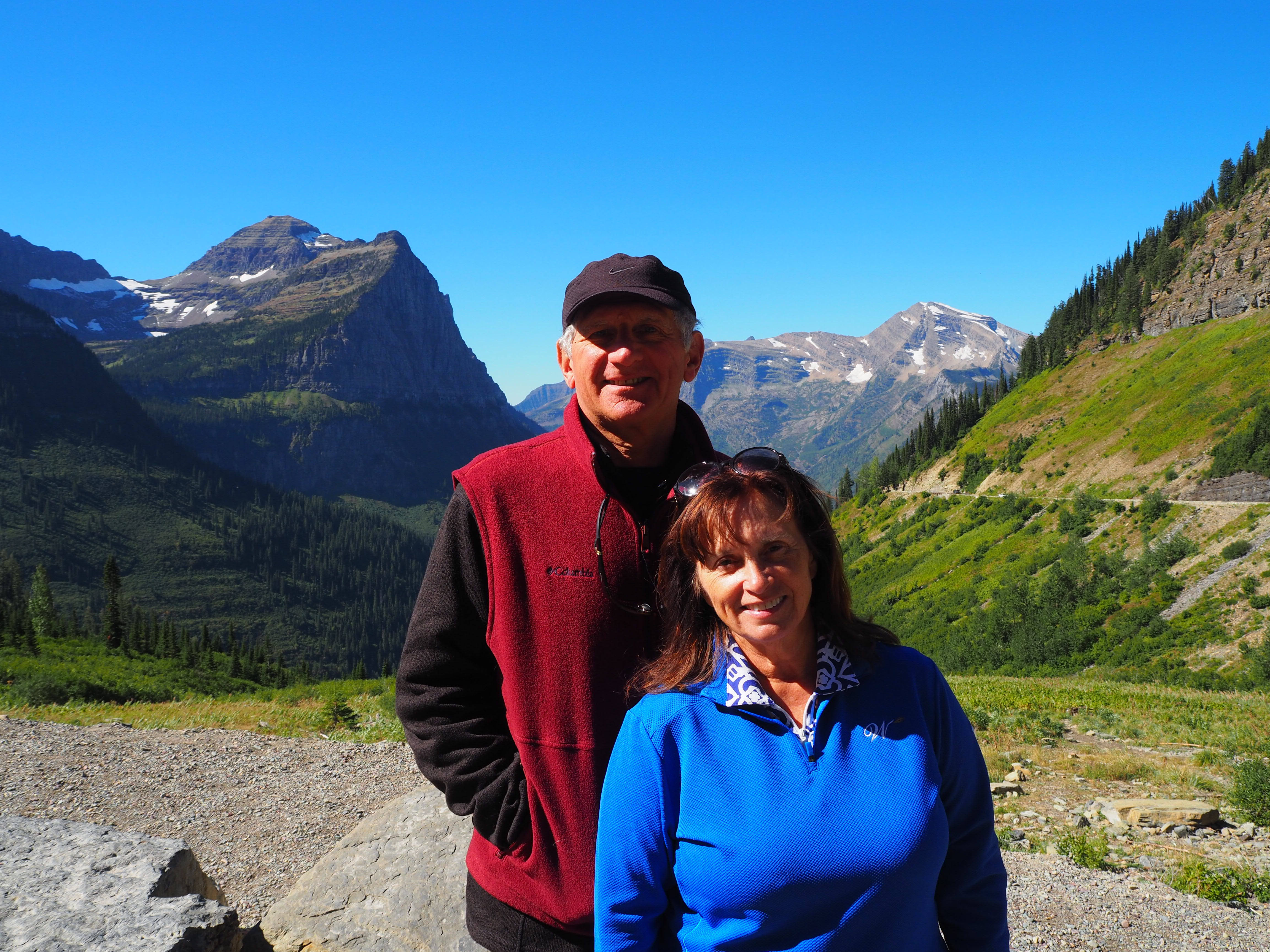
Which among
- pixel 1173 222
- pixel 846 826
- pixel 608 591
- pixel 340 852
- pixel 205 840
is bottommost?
pixel 205 840

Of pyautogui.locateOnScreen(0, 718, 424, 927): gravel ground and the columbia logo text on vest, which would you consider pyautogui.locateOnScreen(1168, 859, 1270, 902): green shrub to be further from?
pyautogui.locateOnScreen(0, 718, 424, 927): gravel ground

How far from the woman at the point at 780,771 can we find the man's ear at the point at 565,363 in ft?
2.65

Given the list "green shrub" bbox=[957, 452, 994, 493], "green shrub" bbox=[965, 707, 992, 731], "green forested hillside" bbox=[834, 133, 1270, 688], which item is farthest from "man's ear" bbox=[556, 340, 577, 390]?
"green shrub" bbox=[957, 452, 994, 493]

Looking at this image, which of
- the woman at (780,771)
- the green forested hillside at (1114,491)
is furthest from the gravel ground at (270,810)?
the green forested hillside at (1114,491)

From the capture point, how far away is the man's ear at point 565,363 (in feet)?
10.3

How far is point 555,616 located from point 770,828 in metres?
1.05

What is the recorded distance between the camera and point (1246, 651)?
99.7 feet

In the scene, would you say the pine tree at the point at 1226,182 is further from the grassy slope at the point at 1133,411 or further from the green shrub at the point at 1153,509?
the green shrub at the point at 1153,509

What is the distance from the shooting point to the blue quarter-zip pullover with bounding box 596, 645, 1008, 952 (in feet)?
7.23

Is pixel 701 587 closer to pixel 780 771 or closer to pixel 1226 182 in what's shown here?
pixel 780 771

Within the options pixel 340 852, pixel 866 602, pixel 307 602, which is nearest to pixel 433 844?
pixel 340 852

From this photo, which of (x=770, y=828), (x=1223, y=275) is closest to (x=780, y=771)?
(x=770, y=828)

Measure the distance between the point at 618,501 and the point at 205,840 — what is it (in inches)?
425

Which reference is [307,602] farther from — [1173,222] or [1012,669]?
[1173,222]
